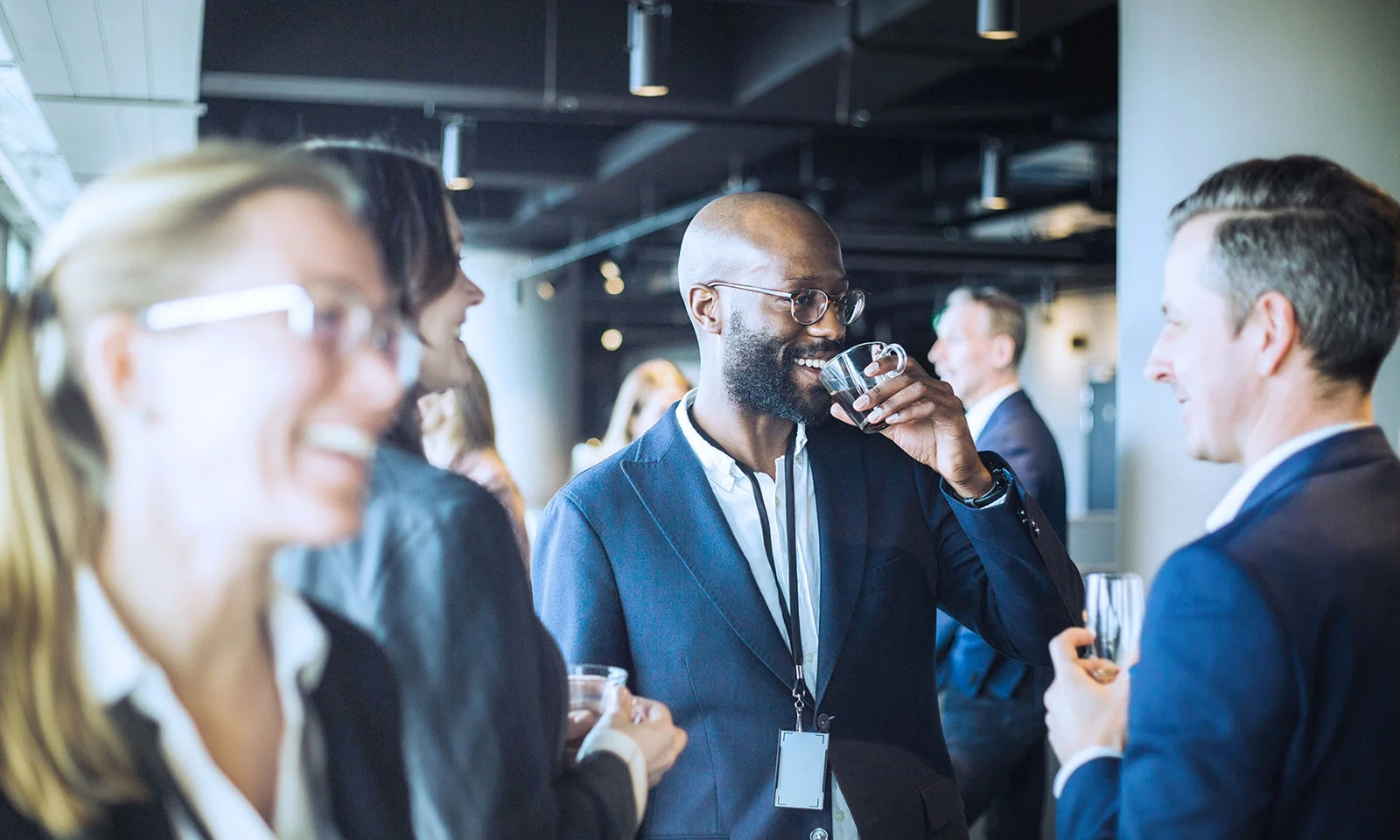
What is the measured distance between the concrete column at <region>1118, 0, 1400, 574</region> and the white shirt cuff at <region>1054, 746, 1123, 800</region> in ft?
7.15

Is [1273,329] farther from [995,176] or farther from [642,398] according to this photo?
[995,176]

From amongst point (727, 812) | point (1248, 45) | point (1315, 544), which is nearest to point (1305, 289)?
point (1315, 544)

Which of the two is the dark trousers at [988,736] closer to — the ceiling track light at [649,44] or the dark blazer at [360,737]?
the ceiling track light at [649,44]

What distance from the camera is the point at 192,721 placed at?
95cm

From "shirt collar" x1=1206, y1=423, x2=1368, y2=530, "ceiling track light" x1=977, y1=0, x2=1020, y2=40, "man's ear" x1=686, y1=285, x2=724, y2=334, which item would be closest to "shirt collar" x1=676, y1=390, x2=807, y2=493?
"man's ear" x1=686, y1=285, x2=724, y2=334

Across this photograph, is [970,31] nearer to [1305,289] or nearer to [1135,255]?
[1135,255]

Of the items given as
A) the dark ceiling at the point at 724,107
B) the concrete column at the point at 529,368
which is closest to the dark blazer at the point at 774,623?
the dark ceiling at the point at 724,107

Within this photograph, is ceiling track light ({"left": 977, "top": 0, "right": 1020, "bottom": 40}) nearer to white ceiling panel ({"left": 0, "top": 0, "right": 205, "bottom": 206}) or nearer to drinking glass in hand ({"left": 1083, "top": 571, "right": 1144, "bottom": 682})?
drinking glass in hand ({"left": 1083, "top": 571, "right": 1144, "bottom": 682})

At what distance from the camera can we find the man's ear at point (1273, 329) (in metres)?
1.33

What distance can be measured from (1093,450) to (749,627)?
14726 mm

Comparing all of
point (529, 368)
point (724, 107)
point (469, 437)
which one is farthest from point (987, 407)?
point (529, 368)

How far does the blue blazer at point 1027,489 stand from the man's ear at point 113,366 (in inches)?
118

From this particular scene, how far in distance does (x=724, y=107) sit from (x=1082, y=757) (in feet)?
21.9

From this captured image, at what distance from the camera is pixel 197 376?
902mm
